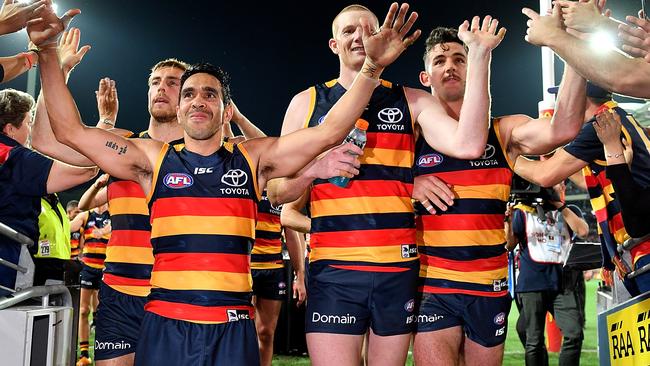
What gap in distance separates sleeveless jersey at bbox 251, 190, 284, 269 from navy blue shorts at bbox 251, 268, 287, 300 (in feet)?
0.20

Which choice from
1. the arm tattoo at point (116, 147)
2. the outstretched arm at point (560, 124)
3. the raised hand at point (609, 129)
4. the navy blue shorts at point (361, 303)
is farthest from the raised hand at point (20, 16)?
the raised hand at point (609, 129)

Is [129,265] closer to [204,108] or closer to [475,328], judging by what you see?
[204,108]

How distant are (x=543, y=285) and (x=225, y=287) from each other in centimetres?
486

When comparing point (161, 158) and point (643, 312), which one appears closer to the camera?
point (643, 312)

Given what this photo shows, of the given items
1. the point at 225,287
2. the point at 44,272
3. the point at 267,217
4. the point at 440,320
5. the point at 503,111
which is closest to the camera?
the point at 225,287

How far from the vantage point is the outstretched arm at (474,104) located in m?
3.42

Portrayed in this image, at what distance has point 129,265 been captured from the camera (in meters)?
4.36

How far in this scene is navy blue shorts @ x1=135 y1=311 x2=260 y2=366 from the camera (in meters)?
3.09

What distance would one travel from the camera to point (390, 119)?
144 inches

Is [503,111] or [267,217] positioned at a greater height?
[503,111]

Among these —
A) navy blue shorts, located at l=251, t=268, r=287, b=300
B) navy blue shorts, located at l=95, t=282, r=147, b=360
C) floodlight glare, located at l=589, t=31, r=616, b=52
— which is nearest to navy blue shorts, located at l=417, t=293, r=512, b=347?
floodlight glare, located at l=589, t=31, r=616, b=52

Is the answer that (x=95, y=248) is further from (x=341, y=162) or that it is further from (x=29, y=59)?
(x=341, y=162)

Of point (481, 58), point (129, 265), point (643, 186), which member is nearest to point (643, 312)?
point (643, 186)

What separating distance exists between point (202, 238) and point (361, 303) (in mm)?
899
